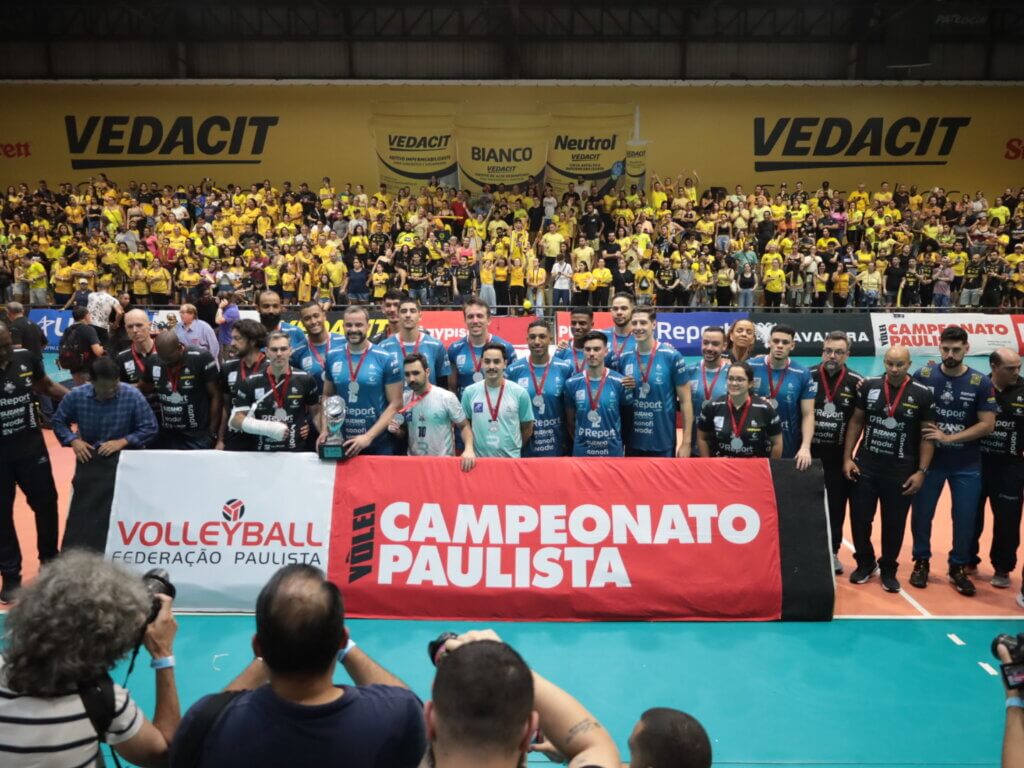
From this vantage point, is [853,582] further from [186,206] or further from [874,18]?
[874,18]

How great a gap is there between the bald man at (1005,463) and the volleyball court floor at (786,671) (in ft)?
1.24

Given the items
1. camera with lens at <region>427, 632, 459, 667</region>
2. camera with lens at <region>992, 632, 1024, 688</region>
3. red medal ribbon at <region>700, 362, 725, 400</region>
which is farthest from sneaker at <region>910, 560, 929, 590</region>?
camera with lens at <region>427, 632, 459, 667</region>

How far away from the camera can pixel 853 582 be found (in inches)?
301

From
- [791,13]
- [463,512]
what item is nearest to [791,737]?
[463,512]

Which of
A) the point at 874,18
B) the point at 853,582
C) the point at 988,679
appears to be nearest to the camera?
the point at 988,679

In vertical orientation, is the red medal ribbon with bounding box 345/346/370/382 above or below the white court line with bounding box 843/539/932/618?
above

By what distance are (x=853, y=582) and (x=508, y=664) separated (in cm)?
647

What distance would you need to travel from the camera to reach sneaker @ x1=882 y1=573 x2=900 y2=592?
7430 mm

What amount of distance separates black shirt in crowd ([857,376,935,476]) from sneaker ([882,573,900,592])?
97 centimetres

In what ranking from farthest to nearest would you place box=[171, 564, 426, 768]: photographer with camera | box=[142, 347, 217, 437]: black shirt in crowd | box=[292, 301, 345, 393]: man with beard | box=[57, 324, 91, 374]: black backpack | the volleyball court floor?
1. box=[57, 324, 91, 374]: black backpack
2. box=[292, 301, 345, 393]: man with beard
3. box=[142, 347, 217, 437]: black shirt in crowd
4. the volleyball court floor
5. box=[171, 564, 426, 768]: photographer with camera

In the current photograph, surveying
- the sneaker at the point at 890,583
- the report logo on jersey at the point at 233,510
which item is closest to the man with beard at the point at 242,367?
the report logo on jersey at the point at 233,510

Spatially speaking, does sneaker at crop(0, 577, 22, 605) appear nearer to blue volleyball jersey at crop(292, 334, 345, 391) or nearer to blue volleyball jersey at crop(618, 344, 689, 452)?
blue volleyball jersey at crop(292, 334, 345, 391)

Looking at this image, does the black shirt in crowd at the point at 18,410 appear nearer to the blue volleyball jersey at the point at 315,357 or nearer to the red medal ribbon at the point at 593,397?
the blue volleyball jersey at the point at 315,357

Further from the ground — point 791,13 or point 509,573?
point 791,13
